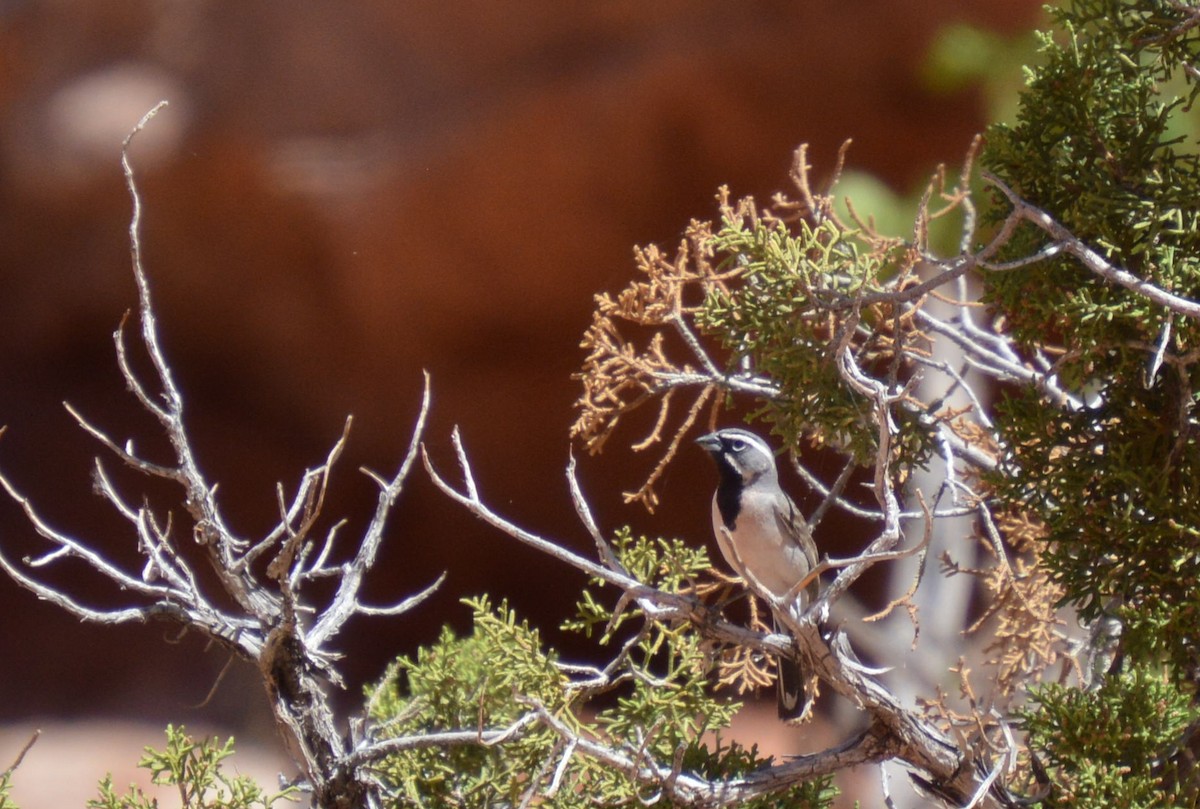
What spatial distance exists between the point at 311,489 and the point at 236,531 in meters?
4.58

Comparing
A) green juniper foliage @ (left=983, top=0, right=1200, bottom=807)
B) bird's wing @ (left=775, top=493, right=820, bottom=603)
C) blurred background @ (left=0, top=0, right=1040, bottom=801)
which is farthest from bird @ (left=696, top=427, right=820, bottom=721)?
blurred background @ (left=0, top=0, right=1040, bottom=801)

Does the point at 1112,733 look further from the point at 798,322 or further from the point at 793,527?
the point at 793,527

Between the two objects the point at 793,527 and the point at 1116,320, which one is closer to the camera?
the point at 1116,320

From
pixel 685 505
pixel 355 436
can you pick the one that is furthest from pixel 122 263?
pixel 685 505

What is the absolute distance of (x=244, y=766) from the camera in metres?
5.52

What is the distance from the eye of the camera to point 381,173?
198 inches

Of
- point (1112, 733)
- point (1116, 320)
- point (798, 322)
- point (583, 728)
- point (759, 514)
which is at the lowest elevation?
point (1112, 733)

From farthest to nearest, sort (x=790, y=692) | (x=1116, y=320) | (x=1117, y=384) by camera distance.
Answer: (x=790, y=692) → (x=1117, y=384) → (x=1116, y=320)

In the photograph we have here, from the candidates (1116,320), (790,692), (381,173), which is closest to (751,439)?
(790,692)

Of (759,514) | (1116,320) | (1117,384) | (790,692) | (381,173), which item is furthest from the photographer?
(381,173)

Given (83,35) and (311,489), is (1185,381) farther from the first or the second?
(83,35)

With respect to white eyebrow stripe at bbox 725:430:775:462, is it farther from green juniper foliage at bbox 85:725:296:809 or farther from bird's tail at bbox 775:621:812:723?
green juniper foliage at bbox 85:725:296:809

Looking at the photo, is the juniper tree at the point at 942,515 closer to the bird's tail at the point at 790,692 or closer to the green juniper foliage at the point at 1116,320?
the green juniper foliage at the point at 1116,320

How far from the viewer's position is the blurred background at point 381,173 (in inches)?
197
